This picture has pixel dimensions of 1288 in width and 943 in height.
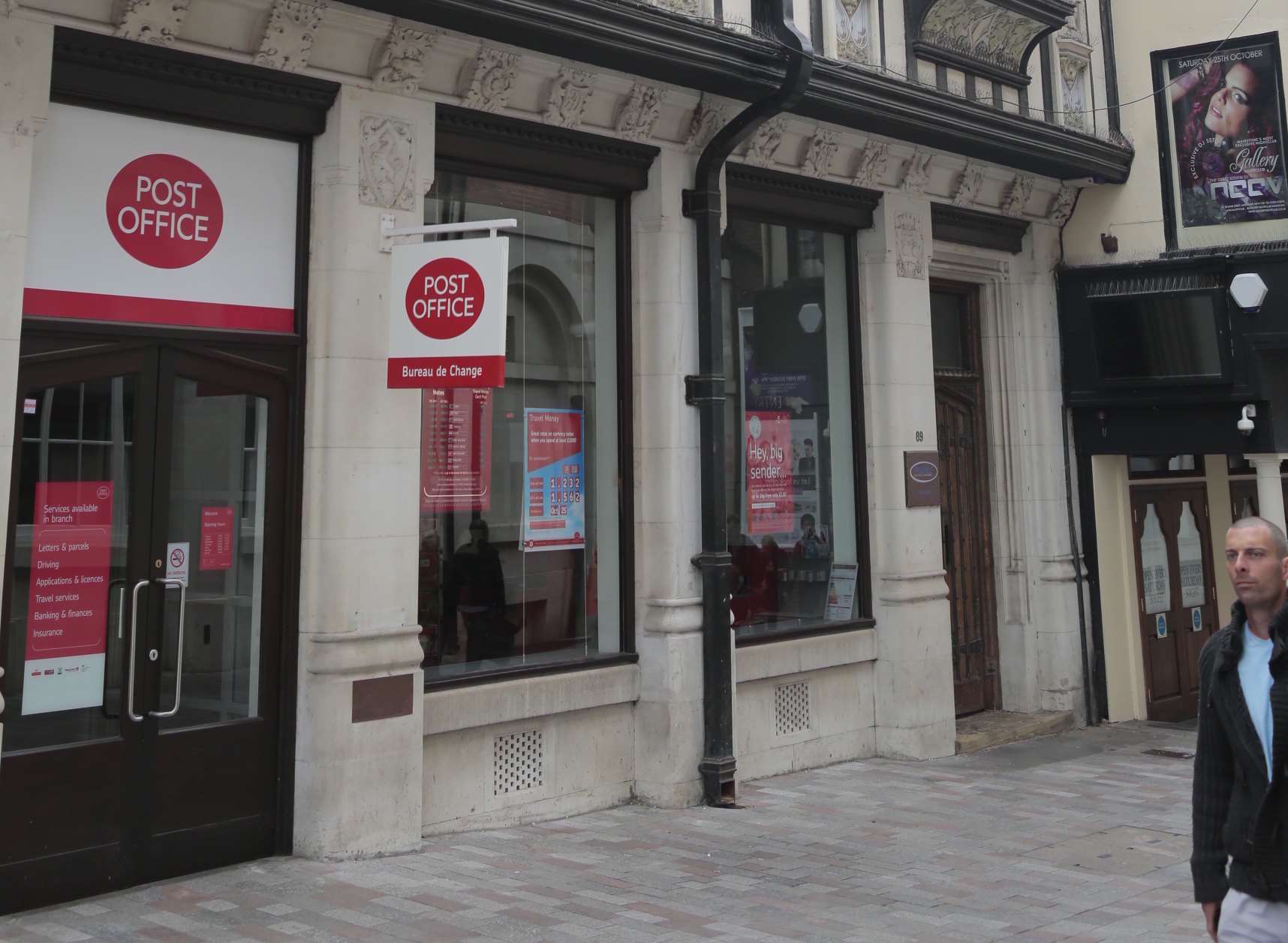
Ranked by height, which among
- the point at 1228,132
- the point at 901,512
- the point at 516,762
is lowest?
A: the point at 516,762

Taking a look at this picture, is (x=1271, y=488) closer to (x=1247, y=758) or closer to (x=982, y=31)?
(x=982, y=31)

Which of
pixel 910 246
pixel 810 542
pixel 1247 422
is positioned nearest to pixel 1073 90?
pixel 910 246

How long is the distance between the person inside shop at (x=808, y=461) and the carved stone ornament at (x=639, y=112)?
3024mm

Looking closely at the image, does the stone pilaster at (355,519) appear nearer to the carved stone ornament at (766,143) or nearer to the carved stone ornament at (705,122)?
the carved stone ornament at (705,122)

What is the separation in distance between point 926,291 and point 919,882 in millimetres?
5704

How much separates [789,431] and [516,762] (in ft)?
12.3

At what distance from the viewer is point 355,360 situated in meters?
7.02

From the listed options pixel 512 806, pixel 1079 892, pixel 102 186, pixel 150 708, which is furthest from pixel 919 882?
pixel 102 186

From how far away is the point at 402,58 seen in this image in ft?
23.6

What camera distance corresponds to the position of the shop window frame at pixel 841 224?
9523 millimetres

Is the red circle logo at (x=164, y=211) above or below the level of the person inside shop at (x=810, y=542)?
above

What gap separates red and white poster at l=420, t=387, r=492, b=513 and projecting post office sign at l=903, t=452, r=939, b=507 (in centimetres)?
391

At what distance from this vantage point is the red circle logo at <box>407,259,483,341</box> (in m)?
6.68

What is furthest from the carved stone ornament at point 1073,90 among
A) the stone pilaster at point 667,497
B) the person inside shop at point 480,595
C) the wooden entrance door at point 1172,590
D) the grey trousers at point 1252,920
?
the grey trousers at point 1252,920
